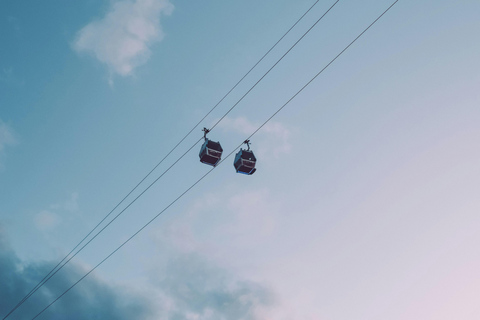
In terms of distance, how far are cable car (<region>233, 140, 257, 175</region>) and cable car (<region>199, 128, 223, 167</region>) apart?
1.98 feet

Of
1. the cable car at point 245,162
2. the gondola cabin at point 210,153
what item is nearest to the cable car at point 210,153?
the gondola cabin at point 210,153

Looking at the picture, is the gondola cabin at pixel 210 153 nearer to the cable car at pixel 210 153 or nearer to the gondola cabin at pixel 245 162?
the cable car at pixel 210 153

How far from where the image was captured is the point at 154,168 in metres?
11.8

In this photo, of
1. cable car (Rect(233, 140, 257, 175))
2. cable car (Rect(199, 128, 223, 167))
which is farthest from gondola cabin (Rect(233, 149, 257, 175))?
cable car (Rect(199, 128, 223, 167))

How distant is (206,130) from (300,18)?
4878 millimetres

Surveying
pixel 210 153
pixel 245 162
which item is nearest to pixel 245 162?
pixel 245 162

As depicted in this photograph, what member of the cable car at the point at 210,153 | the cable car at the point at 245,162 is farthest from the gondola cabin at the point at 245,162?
the cable car at the point at 210,153

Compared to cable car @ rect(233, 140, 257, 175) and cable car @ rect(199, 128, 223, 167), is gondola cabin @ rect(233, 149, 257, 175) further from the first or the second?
cable car @ rect(199, 128, 223, 167)

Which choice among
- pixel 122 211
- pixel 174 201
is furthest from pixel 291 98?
pixel 122 211

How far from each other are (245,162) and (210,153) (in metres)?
1.16

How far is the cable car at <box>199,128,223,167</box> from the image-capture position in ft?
34.8

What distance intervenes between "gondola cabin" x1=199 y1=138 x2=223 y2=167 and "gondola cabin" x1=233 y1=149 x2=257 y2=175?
23.8 inches

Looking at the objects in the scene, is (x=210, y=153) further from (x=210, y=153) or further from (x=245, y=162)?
(x=245, y=162)

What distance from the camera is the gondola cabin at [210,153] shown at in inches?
417
